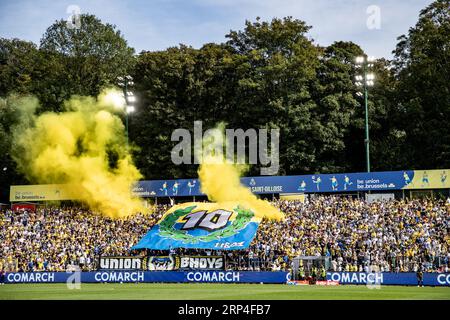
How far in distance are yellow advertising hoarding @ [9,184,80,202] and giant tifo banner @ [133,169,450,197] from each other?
7.86m

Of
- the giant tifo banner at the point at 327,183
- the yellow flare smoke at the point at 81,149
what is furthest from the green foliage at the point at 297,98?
the giant tifo banner at the point at 327,183

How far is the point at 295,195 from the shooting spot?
55.8m

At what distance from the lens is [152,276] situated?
44844 millimetres

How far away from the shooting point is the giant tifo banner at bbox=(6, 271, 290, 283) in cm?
4209

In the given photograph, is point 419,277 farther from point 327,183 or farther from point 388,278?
point 327,183

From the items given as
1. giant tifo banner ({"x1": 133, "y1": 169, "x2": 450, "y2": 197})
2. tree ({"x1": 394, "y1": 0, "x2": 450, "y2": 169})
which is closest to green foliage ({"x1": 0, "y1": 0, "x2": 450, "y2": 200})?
tree ({"x1": 394, "y1": 0, "x2": 450, "y2": 169})

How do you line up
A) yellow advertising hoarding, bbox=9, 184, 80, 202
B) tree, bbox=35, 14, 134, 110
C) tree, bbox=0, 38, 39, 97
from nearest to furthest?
yellow advertising hoarding, bbox=9, 184, 80, 202 < tree, bbox=35, 14, 134, 110 < tree, bbox=0, 38, 39, 97

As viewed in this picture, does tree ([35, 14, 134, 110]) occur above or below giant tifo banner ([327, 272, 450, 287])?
above

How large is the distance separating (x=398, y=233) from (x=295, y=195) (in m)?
13.8

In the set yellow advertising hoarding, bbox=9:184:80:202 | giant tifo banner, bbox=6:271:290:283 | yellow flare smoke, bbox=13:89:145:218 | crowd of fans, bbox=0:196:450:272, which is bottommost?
giant tifo banner, bbox=6:271:290:283

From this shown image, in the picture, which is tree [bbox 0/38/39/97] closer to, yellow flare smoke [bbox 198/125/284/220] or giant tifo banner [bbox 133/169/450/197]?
giant tifo banner [bbox 133/169/450/197]
